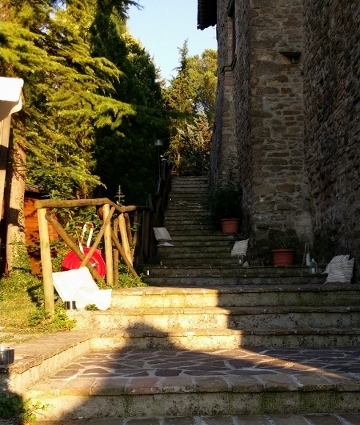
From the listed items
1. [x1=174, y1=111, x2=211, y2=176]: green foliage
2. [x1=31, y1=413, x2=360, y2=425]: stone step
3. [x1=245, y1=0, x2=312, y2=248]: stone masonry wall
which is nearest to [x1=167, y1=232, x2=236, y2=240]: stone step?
[x1=245, y1=0, x2=312, y2=248]: stone masonry wall

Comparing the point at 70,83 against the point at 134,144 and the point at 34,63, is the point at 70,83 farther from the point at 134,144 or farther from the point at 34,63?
the point at 134,144

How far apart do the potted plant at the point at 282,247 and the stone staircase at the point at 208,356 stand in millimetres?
1016

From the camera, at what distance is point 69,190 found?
277 inches

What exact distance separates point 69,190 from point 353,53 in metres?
4.22

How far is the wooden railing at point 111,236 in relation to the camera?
4074mm

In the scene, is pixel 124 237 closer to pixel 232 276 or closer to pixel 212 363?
pixel 232 276

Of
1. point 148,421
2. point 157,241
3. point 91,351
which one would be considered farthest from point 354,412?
point 157,241

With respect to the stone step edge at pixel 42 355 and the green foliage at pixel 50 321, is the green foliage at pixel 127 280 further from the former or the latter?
the stone step edge at pixel 42 355

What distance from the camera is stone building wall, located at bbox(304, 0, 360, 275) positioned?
18.1ft

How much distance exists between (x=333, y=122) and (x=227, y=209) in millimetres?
3183

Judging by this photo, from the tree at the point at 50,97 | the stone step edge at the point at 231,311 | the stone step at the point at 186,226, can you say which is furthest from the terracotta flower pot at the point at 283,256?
the stone step edge at the point at 231,311

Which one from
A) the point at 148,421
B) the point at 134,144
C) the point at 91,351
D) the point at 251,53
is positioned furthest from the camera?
the point at 134,144

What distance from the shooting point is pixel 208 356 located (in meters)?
3.52

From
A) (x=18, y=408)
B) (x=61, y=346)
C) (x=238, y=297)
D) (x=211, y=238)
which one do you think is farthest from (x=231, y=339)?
(x=211, y=238)
